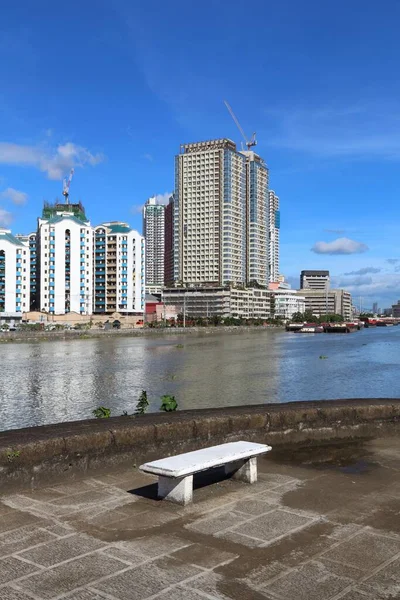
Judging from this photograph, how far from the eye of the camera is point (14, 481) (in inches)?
249

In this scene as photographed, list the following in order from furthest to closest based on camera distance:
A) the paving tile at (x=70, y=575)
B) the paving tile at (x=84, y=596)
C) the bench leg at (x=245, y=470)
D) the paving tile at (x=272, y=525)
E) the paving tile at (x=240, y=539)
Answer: the bench leg at (x=245, y=470) < the paving tile at (x=272, y=525) < the paving tile at (x=240, y=539) < the paving tile at (x=70, y=575) < the paving tile at (x=84, y=596)

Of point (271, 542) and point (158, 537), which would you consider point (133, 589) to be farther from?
point (271, 542)

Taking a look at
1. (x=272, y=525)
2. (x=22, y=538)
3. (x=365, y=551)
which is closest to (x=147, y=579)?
(x=22, y=538)

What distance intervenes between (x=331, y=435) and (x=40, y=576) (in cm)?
593

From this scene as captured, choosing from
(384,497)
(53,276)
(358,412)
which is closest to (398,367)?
(358,412)

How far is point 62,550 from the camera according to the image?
4582 millimetres

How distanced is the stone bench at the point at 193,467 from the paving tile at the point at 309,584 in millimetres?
1723

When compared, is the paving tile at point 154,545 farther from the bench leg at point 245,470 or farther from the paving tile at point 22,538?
the bench leg at point 245,470

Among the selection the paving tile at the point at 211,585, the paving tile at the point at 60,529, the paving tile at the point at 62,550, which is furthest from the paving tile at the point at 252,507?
the paving tile at the point at 60,529

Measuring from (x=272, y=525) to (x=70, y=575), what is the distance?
191cm

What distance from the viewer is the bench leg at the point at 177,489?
576cm

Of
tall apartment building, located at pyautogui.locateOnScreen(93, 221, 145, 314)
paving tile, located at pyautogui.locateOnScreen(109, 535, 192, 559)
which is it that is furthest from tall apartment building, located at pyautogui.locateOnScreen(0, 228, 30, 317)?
paving tile, located at pyautogui.locateOnScreen(109, 535, 192, 559)

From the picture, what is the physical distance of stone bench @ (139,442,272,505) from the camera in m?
5.75

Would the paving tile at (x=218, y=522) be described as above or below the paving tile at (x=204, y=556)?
below
